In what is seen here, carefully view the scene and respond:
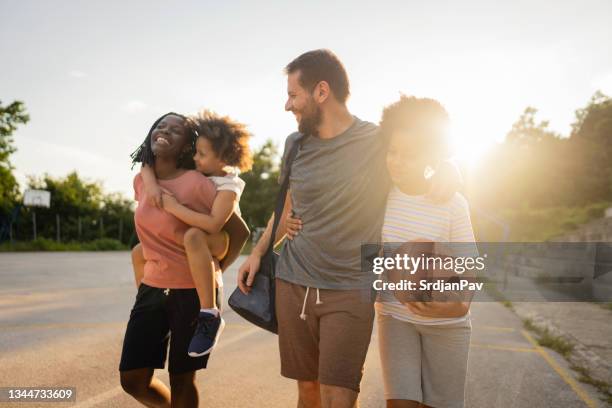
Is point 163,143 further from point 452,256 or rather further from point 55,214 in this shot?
point 55,214

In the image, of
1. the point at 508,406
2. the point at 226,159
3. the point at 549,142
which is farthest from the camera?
the point at 549,142

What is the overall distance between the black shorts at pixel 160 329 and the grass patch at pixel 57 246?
38.6m

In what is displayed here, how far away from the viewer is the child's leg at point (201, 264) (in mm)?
2777

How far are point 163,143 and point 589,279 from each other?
40.5 feet

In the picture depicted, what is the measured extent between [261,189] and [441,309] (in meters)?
54.1

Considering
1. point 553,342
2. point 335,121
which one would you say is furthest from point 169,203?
point 553,342

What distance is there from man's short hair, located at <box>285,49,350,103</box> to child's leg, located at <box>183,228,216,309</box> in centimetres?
94

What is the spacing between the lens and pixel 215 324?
2.80 m

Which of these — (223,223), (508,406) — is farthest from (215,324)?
(508,406)

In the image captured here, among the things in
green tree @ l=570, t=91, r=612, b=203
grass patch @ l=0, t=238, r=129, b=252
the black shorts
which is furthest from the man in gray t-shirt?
grass patch @ l=0, t=238, r=129, b=252

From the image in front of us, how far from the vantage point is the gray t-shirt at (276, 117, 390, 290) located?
8.45ft

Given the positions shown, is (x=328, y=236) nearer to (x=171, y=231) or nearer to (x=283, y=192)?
(x=283, y=192)

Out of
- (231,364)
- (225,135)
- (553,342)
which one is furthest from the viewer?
(553,342)

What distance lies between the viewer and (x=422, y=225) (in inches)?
97.0
